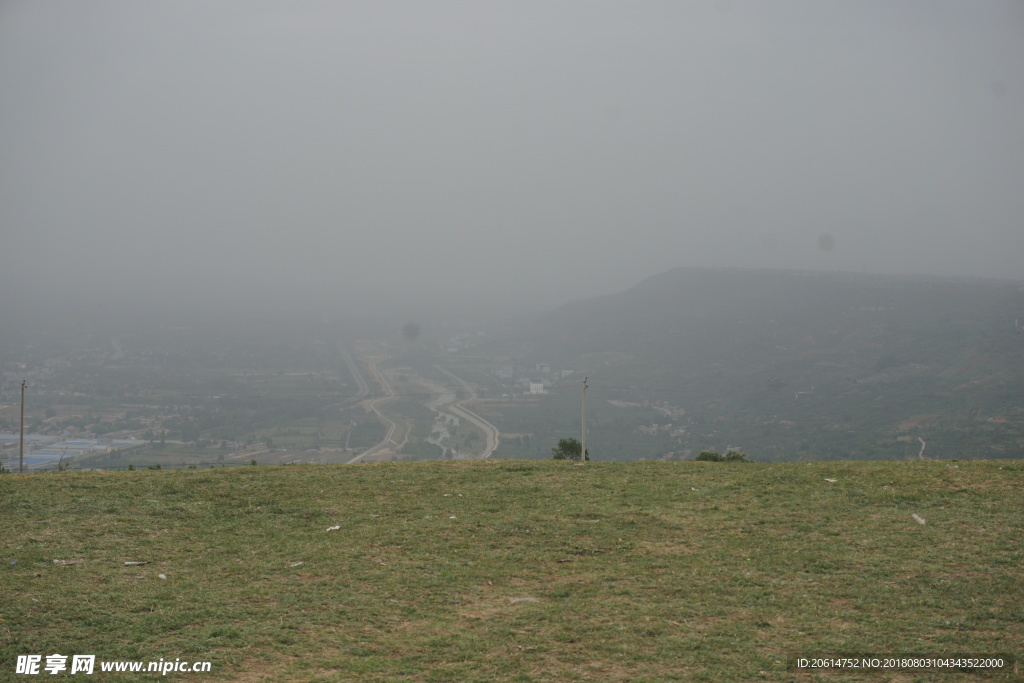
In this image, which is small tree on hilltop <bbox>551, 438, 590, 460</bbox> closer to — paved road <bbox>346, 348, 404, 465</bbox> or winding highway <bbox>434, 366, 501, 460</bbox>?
paved road <bbox>346, 348, 404, 465</bbox>

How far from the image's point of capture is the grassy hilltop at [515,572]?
7.12 metres

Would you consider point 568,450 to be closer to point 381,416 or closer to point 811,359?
point 381,416

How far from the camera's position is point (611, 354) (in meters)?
128

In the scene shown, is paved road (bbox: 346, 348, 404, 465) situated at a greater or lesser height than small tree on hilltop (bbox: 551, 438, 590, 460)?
lesser

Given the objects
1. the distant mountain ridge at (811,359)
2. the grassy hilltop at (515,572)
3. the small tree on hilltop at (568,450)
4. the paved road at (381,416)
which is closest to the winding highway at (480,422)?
the paved road at (381,416)

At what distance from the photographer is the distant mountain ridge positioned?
64.8 metres

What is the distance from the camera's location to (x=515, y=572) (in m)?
9.56

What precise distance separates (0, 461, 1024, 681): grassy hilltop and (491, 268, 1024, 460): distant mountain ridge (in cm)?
3812

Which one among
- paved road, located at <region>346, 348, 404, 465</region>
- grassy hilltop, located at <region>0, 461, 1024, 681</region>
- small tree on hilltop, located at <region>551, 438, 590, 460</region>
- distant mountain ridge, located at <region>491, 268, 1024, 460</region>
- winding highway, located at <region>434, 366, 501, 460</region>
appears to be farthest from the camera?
distant mountain ridge, located at <region>491, 268, 1024, 460</region>

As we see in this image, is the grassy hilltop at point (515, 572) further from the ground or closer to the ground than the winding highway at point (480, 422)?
further from the ground

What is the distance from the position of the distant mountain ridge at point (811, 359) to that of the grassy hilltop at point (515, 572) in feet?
125

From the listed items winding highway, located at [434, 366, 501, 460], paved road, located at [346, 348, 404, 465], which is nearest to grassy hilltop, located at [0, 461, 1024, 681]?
paved road, located at [346, 348, 404, 465]

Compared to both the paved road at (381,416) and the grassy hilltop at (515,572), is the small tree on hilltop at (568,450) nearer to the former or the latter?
the grassy hilltop at (515,572)

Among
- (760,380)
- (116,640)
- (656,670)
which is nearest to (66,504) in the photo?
(116,640)
